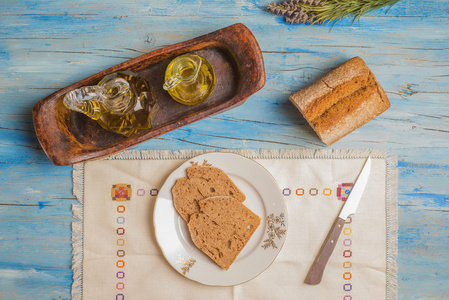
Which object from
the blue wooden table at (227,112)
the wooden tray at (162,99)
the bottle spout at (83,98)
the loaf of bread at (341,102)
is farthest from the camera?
the blue wooden table at (227,112)

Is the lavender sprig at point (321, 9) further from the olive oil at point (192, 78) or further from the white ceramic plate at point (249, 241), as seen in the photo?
the white ceramic plate at point (249, 241)

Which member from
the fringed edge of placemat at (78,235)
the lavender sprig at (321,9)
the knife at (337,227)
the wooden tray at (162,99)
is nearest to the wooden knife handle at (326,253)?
the knife at (337,227)

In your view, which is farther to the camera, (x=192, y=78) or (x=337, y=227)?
(x=337, y=227)

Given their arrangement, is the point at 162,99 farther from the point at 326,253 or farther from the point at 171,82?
the point at 326,253

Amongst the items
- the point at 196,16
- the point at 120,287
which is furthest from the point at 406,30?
the point at 120,287

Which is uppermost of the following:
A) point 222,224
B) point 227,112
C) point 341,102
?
point 341,102


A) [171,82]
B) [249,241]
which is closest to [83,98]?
[171,82]

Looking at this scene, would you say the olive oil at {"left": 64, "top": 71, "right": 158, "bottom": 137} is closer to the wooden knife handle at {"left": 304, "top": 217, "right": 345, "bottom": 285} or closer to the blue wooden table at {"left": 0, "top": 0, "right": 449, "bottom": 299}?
the blue wooden table at {"left": 0, "top": 0, "right": 449, "bottom": 299}
